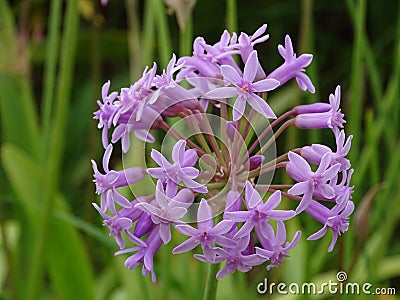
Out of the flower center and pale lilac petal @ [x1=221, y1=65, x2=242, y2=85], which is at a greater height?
pale lilac petal @ [x1=221, y1=65, x2=242, y2=85]

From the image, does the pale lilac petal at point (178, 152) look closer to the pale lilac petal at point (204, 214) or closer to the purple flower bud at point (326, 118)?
the pale lilac petal at point (204, 214)

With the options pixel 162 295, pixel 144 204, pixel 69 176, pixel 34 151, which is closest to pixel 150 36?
pixel 34 151

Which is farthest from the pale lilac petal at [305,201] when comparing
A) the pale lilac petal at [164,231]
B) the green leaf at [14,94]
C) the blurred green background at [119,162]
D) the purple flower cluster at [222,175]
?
the green leaf at [14,94]

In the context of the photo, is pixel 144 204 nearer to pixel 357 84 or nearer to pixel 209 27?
pixel 357 84

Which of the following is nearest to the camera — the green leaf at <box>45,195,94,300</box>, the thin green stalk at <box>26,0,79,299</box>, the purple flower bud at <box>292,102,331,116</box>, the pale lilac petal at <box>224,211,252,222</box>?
the pale lilac petal at <box>224,211,252,222</box>

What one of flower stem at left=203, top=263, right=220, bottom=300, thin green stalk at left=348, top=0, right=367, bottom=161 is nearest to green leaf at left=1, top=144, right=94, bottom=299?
thin green stalk at left=348, top=0, right=367, bottom=161

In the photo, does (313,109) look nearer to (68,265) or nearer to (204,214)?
(204,214)

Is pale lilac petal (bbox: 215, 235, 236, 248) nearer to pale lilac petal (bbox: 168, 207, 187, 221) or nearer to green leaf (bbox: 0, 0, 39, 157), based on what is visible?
pale lilac petal (bbox: 168, 207, 187, 221)
